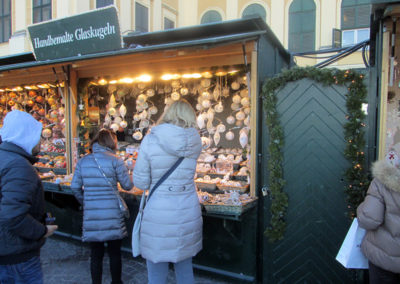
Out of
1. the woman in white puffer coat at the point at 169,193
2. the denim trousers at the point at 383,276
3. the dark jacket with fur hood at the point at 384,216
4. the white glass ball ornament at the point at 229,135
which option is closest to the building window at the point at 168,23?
the white glass ball ornament at the point at 229,135

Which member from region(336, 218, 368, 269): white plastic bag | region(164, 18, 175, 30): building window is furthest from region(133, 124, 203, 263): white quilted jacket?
region(164, 18, 175, 30): building window

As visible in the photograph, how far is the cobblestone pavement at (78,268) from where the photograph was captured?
3877mm

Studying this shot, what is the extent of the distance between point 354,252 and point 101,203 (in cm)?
238

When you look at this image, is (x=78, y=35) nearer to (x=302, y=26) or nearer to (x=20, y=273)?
(x=20, y=273)

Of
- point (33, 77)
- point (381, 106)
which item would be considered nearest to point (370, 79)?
point (381, 106)

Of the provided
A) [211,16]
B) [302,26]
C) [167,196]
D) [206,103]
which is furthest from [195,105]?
[211,16]

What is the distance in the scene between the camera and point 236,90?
5141 mm

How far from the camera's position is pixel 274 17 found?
Result: 14.7 m

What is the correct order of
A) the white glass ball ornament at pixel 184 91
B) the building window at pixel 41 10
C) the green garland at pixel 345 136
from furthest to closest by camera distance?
the building window at pixel 41 10 → the white glass ball ornament at pixel 184 91 → the green garland at pixel 345 136

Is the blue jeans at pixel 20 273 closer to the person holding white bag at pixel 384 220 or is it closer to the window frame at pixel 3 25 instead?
the person holding white bag at pixel 384 220

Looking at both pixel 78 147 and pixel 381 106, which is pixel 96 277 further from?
pixel 381 106

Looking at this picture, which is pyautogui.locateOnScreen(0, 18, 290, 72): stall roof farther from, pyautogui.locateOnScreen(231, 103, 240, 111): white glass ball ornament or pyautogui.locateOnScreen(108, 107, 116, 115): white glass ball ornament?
pyautogui.locateOnScreen(108, 107, 116, 115): white glass ball ornament

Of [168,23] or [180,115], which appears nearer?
[180,115]

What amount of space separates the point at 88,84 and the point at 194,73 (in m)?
2.09
